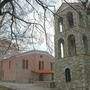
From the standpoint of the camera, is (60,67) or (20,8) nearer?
(20,8)

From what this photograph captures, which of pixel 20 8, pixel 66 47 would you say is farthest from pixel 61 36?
pixel 20 8

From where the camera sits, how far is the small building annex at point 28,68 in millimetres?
38625

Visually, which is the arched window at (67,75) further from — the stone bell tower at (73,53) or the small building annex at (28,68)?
the small building annex at (28,68)

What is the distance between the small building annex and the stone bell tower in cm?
590

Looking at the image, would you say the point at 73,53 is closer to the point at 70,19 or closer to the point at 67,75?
the point at 67,75

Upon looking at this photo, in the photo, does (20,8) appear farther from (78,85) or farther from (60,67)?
(60,67)

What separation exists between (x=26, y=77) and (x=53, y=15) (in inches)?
1240

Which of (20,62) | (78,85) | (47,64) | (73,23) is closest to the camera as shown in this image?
(78,85)

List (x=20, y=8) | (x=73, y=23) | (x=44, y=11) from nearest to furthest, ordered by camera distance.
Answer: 1. (x=44, y=11)
2. (x=20, y=8)
3. (x=73, y=23)

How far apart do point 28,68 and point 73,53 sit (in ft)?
37.7

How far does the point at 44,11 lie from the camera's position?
8.12 metres

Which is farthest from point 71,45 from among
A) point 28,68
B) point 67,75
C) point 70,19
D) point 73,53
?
point 28,68

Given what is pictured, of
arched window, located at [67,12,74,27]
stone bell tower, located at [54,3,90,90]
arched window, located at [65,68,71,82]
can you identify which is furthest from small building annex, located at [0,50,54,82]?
arched window, located at [67,12,74,27]

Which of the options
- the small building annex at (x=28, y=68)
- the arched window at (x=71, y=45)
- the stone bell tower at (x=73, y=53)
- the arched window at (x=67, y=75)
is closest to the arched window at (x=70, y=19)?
the stone bell tower at (x=73, y=53)
